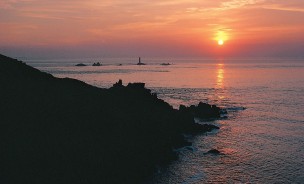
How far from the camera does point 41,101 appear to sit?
43.8m

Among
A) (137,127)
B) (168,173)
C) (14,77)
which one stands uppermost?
(14,77)

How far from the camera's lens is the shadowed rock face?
32.3 m

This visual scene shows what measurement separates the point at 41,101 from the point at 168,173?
19.9m

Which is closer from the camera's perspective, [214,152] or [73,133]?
[73,133]

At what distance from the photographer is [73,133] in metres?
39.1

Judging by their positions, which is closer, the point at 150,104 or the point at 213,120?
the point at 150,104

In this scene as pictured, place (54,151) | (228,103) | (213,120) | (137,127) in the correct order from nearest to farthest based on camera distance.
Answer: (54,151) → (137,127) → (213,120) → (228,103)

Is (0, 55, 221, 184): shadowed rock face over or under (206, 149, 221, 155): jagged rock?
over

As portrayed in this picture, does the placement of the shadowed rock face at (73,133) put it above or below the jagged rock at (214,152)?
above

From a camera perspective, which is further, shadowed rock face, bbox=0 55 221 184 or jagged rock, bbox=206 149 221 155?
jagged rock, bbox=206 149 221 155

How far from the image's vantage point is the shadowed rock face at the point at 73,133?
32.3 meters

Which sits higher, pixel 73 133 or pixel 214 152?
pixel 73 133

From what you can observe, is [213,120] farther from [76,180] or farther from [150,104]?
[76,180]

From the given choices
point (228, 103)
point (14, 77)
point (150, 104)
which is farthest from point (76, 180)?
point (228, 103)
